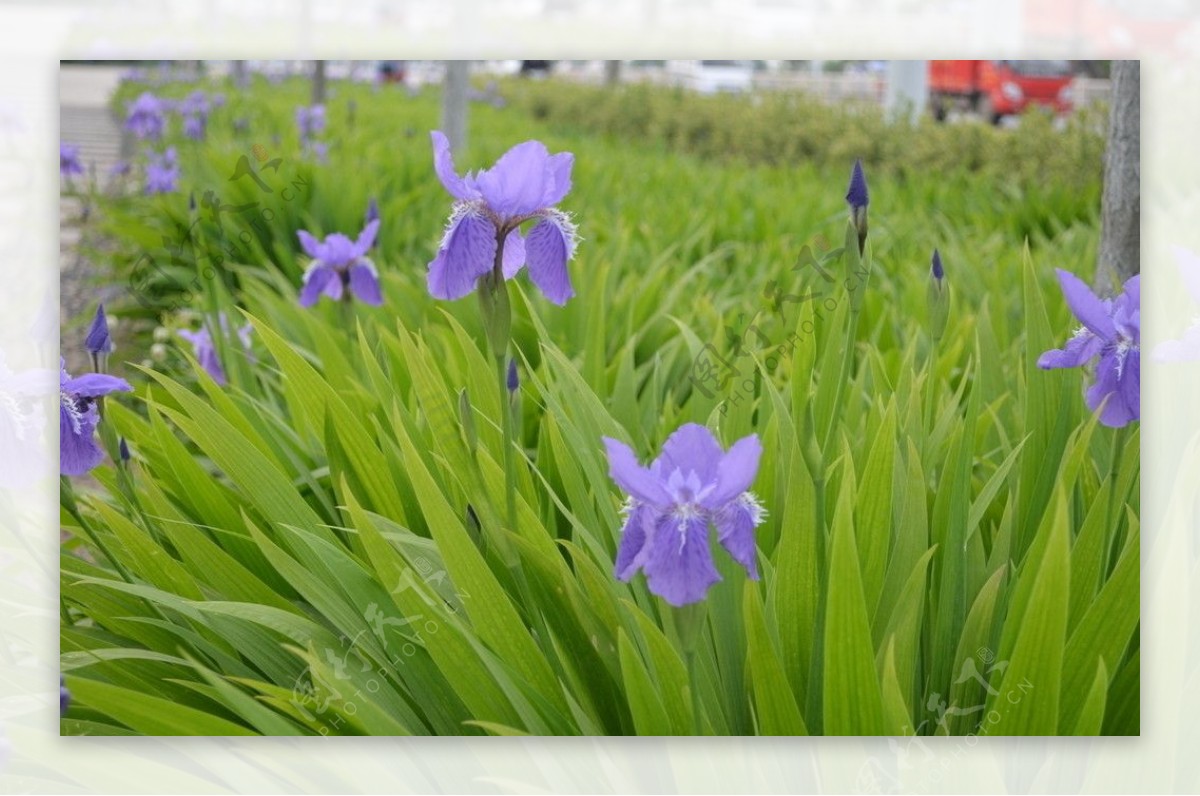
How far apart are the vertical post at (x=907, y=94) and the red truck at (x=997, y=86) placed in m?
0.03

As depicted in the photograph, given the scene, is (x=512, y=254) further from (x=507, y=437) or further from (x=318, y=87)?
(x=318, y=87)

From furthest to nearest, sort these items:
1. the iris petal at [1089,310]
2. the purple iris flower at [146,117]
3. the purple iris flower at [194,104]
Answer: the purple iris flower at [194,104] → the purple iris flower at [146,117] → the iris petal at [1089,310]

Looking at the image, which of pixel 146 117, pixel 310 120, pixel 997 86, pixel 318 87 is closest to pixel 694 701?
pixel 997 86

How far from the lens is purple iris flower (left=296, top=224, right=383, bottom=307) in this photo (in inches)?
82.2

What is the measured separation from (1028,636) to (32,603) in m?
1.25

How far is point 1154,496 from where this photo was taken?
5.30ft

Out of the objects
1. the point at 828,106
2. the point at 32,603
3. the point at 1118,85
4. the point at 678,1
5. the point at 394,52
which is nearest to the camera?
the point at 32,603

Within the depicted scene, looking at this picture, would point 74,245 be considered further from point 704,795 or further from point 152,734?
point 704,795

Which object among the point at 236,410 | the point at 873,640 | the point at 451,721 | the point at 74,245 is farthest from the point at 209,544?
the point at 74,245

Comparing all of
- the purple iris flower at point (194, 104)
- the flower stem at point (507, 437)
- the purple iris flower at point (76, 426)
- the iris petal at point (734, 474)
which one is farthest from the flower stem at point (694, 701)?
the purple iris flower at point (194, 104)

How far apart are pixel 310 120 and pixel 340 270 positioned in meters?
2.96

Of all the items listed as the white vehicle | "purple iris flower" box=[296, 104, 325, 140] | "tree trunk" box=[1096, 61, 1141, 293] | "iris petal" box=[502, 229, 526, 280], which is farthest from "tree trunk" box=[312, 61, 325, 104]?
"iris petal" box=[502, 229, 526, 280]

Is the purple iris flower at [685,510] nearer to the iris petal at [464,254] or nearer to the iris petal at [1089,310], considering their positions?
the iris petal at [464,254]

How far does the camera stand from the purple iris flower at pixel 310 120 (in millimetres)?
4766
